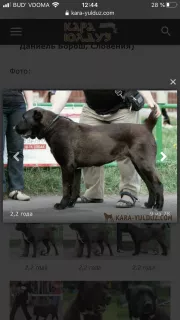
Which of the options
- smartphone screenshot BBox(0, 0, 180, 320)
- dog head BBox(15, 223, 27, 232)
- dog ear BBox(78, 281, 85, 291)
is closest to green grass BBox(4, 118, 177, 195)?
smartphone screenshot BBox(0, 0, 180, 320)

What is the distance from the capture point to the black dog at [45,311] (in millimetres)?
2453

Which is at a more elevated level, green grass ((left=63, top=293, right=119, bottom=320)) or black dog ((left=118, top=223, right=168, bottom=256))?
black dog ((left=118, top=223, right=168, bottom=256))

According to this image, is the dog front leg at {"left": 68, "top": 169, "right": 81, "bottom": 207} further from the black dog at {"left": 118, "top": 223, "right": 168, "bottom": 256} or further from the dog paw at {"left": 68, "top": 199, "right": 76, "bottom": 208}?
the black dog at {"left": 118, "top": 223, "right": 168, "bottom": 256}

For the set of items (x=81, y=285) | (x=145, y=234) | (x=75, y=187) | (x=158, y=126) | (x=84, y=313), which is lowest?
(x=84, y=313)

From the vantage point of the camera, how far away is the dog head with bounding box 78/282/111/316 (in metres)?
2.46

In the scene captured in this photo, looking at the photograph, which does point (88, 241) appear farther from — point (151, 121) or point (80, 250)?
point (151, 121)

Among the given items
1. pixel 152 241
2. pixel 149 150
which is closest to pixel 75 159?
pixel 149 150

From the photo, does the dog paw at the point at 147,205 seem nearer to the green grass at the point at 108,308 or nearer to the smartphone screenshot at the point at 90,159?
the smartphone screenshot at the point at 90,159

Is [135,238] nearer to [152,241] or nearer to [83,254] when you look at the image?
[152,241]

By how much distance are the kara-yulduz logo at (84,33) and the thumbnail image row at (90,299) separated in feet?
3.73

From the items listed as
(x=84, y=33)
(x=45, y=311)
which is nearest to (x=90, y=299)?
(x=45, y=311)

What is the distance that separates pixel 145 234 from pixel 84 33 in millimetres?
988

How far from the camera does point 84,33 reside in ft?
7.85
